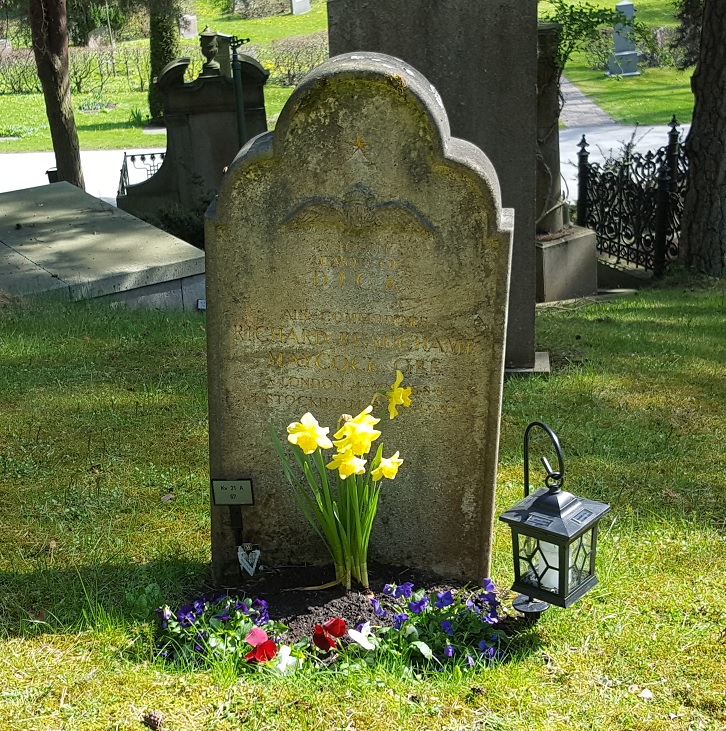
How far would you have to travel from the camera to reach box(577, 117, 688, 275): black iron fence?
424 inches

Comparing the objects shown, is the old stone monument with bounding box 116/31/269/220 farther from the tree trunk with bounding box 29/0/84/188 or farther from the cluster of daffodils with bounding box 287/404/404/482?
the cluster of daffodils with bounding box 287/404/404/482

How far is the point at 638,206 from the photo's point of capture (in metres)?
11.2

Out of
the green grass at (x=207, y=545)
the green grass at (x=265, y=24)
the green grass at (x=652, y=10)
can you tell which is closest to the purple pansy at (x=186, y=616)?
the green grass at (x=207, y=545)

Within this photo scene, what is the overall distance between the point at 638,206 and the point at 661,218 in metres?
0.52

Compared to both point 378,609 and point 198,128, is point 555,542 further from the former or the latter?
point 198,128

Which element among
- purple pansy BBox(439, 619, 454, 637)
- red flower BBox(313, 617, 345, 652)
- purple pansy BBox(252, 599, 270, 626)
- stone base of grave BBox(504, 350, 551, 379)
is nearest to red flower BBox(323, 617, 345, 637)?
Result: red flower BBox(313, 617, 345, 652)

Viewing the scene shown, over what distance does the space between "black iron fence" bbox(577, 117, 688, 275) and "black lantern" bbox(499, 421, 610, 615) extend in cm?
811

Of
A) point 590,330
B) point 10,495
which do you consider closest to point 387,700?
point 10,495

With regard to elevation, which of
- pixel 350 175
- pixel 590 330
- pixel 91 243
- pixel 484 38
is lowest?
pixel 590 330

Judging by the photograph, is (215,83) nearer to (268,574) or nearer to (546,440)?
(546,440)

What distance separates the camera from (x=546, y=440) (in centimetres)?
530

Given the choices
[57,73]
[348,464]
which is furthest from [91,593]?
[57,73]

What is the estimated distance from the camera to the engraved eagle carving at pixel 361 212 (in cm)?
331

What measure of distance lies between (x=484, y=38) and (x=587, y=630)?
3.78 m
